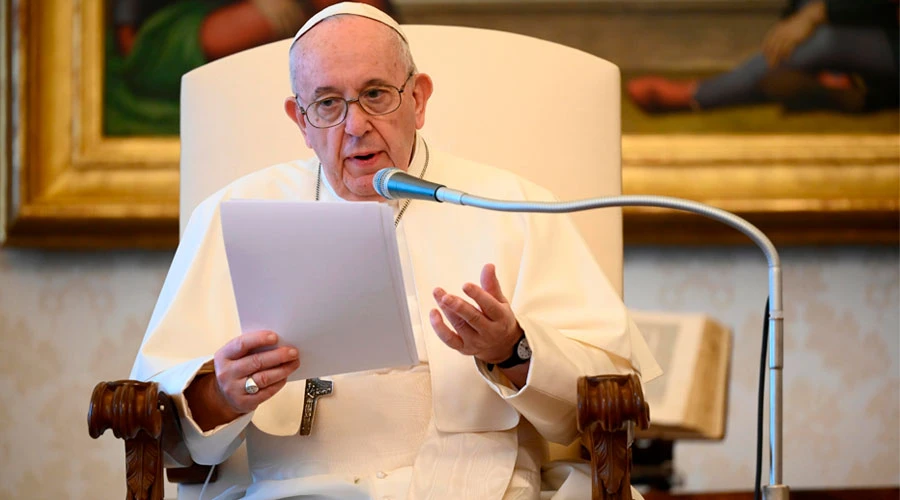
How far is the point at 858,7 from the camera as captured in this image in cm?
432

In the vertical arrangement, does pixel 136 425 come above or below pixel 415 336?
below

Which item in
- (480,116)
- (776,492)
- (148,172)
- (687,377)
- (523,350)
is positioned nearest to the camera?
(776,492)

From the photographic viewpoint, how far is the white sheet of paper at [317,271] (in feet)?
6.35

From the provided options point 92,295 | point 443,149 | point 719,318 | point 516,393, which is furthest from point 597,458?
point 92,295

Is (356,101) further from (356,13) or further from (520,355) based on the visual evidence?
(520,355)

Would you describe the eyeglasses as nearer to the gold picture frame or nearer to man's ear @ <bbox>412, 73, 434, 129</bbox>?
man's ear @ <bbox>412, 73, 434, 129</bbox>

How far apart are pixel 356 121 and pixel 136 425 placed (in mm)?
789

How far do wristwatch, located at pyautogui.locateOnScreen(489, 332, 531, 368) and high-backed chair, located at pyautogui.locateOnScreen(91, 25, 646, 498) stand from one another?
78cm

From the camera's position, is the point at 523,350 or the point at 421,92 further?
the point at 421,92

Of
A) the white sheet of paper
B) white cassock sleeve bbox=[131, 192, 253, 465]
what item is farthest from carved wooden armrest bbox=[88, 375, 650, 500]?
the white sheet of paper

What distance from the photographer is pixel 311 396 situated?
243cm

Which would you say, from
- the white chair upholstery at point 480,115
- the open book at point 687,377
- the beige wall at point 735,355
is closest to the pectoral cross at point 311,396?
the white chair upholstery at point 480,115

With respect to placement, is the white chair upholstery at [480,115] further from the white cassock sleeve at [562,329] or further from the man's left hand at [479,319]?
the man's left hand at [479,319]

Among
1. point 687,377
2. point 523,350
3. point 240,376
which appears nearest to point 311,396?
point 240,376
